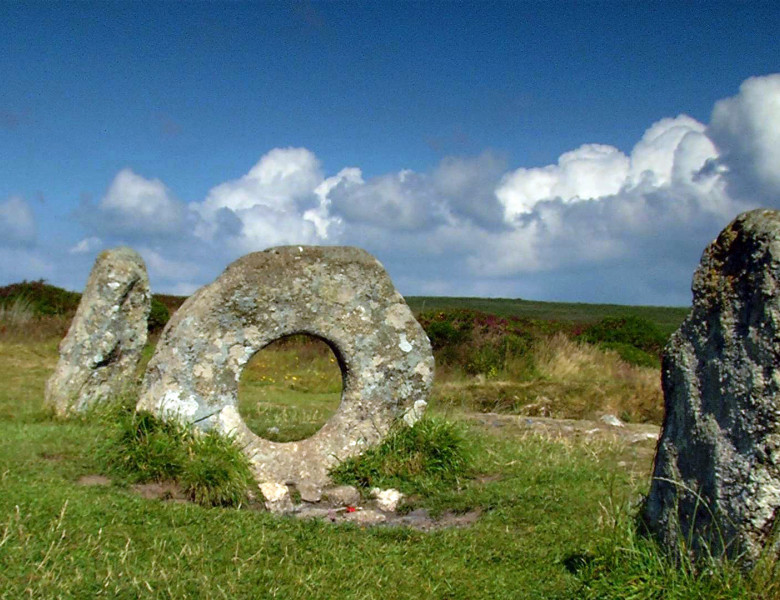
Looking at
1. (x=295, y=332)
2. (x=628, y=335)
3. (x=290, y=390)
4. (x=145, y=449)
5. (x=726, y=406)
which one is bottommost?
(x=145, y=449)

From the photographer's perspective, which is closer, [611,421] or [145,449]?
[145,449]

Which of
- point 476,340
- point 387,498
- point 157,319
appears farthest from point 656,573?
point 157,319

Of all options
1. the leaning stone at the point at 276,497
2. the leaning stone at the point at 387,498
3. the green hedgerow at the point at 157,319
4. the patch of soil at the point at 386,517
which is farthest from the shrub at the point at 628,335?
the leaning stone at the point at 276,497

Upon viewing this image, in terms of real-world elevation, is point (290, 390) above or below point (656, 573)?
above

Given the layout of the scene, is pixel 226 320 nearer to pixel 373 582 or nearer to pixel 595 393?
pixel 373 582

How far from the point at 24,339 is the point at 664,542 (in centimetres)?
2203

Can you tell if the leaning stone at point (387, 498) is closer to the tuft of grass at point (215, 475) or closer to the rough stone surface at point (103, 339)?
the tuft of grass at point (215, 475)

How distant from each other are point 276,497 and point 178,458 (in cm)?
109

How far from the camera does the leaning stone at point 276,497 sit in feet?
28.8

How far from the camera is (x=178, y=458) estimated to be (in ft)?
28.9

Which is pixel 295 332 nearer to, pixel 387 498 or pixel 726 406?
pixel 387 498

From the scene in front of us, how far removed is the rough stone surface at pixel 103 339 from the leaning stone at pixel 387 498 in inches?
243

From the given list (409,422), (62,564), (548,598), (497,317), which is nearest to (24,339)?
(497,317)

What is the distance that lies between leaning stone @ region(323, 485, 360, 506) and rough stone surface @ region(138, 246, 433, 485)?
0.81ft
